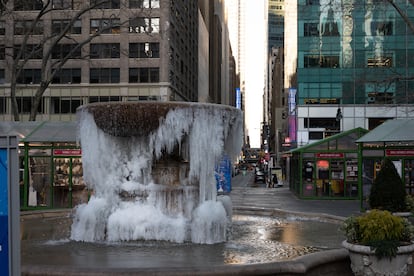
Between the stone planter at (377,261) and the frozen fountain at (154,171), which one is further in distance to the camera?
the frozen fountain at (154,171)

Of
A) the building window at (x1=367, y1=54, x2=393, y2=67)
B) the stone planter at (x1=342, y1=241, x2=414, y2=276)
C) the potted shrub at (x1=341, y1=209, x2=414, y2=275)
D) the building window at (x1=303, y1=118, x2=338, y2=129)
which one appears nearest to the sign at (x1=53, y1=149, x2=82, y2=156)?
the potted shrub at (x1=341, y1=209, x2=414, y2=275)

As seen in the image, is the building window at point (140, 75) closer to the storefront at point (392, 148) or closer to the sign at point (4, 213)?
the storefront at point (392, 148)

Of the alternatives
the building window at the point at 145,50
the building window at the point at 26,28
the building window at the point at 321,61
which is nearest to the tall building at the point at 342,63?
the building window at the point at 321,61

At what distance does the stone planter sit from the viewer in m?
8.48

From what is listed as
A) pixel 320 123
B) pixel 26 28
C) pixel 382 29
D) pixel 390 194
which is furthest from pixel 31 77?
pixel 390 194

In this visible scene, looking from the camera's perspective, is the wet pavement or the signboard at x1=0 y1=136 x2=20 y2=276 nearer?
the signboard at x1=0 y1=136 x2=20 y2=276

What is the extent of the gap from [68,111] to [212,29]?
96.2m

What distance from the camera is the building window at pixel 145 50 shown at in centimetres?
7188

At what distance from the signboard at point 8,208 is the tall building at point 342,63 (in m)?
62.1

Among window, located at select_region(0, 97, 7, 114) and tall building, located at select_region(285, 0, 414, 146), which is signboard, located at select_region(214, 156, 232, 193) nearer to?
tall building, located at select_region(285, 0, 414, 146)

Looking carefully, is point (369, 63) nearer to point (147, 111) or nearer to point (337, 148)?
point (337, 148)

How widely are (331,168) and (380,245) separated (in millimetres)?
24388

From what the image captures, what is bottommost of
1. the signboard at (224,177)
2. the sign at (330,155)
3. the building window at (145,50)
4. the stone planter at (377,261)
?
the signboard at (224,177)

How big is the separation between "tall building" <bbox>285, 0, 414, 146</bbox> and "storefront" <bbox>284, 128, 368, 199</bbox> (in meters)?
32.9
